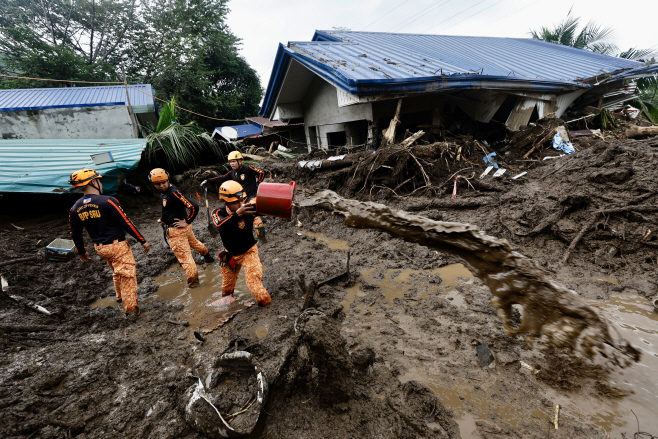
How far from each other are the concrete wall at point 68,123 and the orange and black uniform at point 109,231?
8.58 m

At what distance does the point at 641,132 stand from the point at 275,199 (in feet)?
32.0

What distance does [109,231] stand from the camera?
3.64 meters

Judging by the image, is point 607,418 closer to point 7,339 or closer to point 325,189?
point 7,339

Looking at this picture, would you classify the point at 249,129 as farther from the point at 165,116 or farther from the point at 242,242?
the point at 242,242

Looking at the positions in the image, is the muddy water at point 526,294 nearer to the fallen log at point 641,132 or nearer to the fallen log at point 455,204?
the fallen log at point 455,204

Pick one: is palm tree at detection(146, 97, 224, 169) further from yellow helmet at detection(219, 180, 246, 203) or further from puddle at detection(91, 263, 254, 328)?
yellow helmet at detection(219, 180, 246, 203)

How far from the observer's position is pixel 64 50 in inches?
679

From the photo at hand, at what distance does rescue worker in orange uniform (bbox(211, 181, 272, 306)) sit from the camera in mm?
3357

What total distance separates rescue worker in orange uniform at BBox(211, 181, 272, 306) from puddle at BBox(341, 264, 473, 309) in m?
1.15

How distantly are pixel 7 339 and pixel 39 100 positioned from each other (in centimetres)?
1188

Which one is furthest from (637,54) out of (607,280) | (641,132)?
(607,280)

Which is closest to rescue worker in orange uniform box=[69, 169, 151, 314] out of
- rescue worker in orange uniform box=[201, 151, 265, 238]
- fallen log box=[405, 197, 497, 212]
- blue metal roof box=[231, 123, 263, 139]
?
rescue worker in orange uniform box=[201, 151, 265, 238]

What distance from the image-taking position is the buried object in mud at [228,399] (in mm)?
1924

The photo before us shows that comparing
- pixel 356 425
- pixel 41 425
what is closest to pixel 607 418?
pixel 356 425
